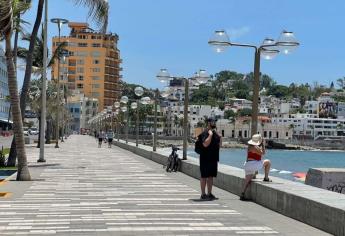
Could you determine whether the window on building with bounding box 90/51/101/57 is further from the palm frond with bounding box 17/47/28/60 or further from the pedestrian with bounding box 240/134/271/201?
the pedestrian with bounding box 240/134/271/201

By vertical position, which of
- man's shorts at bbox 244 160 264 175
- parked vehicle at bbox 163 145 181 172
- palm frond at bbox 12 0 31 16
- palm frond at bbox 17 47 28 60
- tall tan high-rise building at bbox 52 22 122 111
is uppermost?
tall tan high-rise building at bbox 52 22 122 111

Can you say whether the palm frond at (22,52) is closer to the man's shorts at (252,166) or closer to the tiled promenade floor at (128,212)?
the tiled promenade floor at (128,212)

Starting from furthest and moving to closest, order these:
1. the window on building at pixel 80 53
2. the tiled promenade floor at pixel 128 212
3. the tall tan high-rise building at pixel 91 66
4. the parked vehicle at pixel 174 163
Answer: the window on building at pixel 80 53, the tall tan high-rise building at pixel 91 66, the parked vehicle at pixel 174 163, the tiled promenade floor at pixel 128 212

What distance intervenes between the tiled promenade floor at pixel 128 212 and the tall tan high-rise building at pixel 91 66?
146m

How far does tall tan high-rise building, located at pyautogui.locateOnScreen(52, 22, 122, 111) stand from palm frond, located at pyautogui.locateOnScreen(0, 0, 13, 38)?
14457 centimetres

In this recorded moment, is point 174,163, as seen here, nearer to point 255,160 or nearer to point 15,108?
point 15,108

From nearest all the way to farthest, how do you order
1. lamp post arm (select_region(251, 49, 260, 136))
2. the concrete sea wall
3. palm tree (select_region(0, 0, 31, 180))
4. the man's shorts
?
the concrete sea wall
the man's shorts
lamp post arm (select_region(251, 49, 260, 136))
palm tree (select_region(0, 0, 31, 180))

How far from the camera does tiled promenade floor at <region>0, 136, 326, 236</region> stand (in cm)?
970

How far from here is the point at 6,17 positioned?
16844 mm

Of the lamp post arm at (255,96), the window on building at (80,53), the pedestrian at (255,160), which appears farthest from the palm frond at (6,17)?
the window on building at (80,53)

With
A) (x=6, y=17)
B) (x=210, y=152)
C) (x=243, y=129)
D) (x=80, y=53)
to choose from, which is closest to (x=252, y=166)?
(x=210, y=152)

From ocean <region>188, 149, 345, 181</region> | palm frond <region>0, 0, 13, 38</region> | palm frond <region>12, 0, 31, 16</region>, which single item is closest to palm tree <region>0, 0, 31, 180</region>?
palm frond <region>0, 0, 13, 38</region>

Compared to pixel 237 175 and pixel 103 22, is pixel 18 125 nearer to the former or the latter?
pixel 103 22

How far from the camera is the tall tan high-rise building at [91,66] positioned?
168 m
